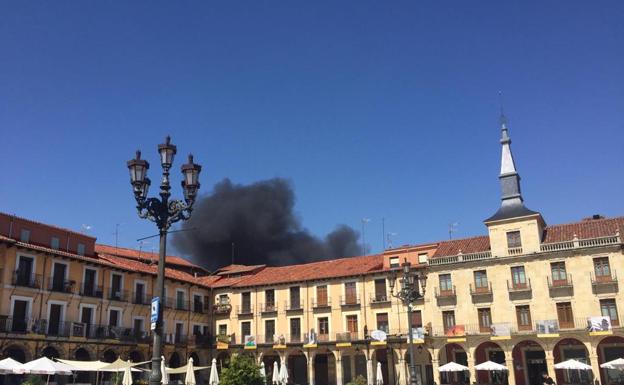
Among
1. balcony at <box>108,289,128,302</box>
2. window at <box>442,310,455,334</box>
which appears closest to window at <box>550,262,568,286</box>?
window at <box>442,310,455,334</box>

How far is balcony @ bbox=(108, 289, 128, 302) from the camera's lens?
122 feet

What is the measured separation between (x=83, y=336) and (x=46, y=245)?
5.78 meters

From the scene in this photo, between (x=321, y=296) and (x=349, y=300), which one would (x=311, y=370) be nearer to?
(x=321, y=296)

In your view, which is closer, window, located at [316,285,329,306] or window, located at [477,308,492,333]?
window, located at [477,308,492,333]

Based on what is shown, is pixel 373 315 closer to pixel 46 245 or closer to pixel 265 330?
pixel 265 330

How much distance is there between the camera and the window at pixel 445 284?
39688mm

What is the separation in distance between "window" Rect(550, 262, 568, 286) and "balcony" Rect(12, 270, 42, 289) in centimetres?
3064

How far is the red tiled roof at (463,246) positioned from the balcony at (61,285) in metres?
24.1

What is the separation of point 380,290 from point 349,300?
2574 mm

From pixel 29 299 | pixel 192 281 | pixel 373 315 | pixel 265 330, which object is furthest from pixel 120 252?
pixel 373 315

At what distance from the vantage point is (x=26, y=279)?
3161cm

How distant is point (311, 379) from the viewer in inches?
1666

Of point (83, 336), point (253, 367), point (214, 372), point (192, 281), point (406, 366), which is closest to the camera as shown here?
point (253, 367)

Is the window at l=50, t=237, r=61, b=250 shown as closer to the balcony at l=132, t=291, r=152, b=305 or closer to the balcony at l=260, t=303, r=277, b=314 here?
the balcony at l=132, t=291, r=152, b=305
